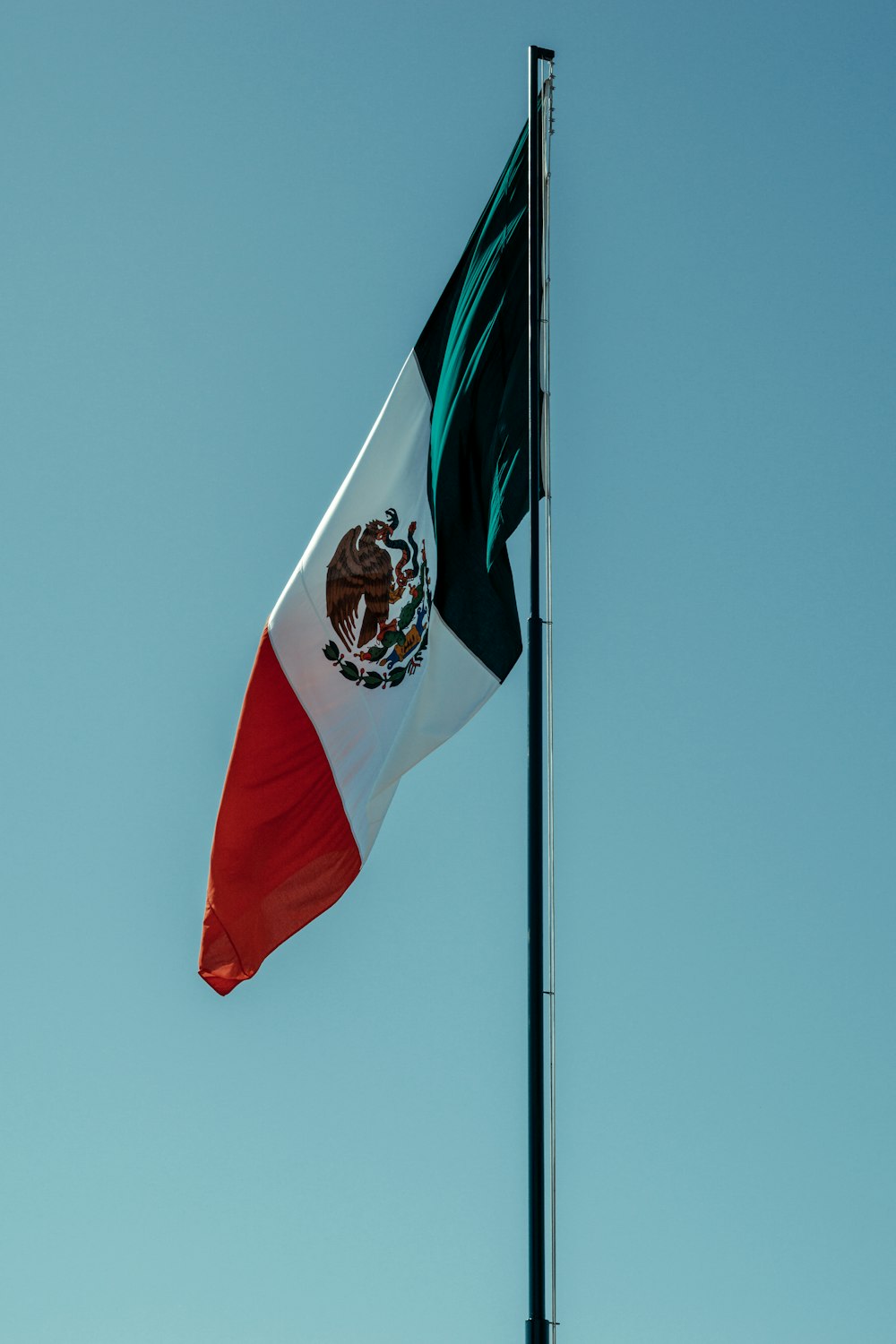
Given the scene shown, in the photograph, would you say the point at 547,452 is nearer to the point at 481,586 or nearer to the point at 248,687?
the point at 481,586

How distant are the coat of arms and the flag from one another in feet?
0.04

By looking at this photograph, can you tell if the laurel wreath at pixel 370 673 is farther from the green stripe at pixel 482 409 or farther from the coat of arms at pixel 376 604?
the green stripe at pixel 482 409

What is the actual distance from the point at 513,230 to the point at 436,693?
392 centimetres

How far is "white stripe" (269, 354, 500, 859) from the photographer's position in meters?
12.5

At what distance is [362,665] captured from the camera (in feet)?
41.4

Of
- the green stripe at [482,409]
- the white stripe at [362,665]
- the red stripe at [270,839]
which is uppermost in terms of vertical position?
the green stripe at [482,409]

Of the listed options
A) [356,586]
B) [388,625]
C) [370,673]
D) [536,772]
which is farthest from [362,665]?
[536,772]

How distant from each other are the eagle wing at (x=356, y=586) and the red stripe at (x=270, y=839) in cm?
60

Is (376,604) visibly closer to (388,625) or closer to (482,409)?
(388,625)

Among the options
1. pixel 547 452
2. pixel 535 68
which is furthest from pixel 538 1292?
pixel 535 68

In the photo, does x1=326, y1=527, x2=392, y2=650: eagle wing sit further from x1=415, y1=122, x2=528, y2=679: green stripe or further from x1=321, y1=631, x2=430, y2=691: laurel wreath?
x1=415, y1=122, x2=528, y2=679: green stripe

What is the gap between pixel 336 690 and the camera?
12.5 metres

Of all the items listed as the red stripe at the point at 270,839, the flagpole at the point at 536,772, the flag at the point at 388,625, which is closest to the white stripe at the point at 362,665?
the flag at the point at 388,625

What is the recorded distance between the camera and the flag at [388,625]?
1221cm
